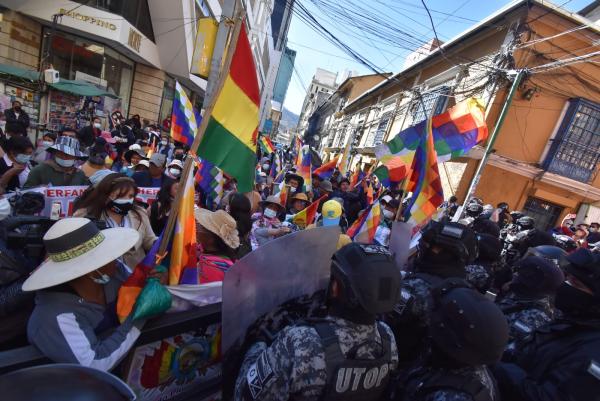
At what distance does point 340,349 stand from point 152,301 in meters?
0.89

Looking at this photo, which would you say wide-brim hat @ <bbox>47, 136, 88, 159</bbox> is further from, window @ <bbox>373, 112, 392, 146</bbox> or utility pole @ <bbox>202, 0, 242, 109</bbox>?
window @ <bbox>373, 112, 392, 146</bbox>

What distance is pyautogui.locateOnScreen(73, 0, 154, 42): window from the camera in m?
12.8

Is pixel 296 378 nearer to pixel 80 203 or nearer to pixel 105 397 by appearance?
pixel 105 397

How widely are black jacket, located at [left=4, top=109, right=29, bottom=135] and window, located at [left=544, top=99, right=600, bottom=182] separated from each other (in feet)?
48.1

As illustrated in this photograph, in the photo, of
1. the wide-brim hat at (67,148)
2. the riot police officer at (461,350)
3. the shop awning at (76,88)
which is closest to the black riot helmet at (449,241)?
the riot police officer at (461,350)

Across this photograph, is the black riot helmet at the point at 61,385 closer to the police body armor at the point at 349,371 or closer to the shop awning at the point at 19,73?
the police body armor at the point at 349,371

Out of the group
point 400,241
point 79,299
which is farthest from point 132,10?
point 79,299

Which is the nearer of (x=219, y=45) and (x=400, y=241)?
(x=400, y=241)

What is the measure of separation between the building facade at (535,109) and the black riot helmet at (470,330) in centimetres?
855

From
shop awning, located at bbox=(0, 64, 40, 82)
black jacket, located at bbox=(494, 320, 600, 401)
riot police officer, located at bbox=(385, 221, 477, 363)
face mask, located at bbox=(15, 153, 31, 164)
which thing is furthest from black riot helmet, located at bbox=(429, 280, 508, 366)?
shop awning, located at bbox=(0, 64, 40, 82)

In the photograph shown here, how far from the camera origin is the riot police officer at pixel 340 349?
127cm

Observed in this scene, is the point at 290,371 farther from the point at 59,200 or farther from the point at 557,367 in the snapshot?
the point at 59,200

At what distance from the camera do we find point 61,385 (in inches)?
38.4

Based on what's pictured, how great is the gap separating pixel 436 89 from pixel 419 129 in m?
10.4
